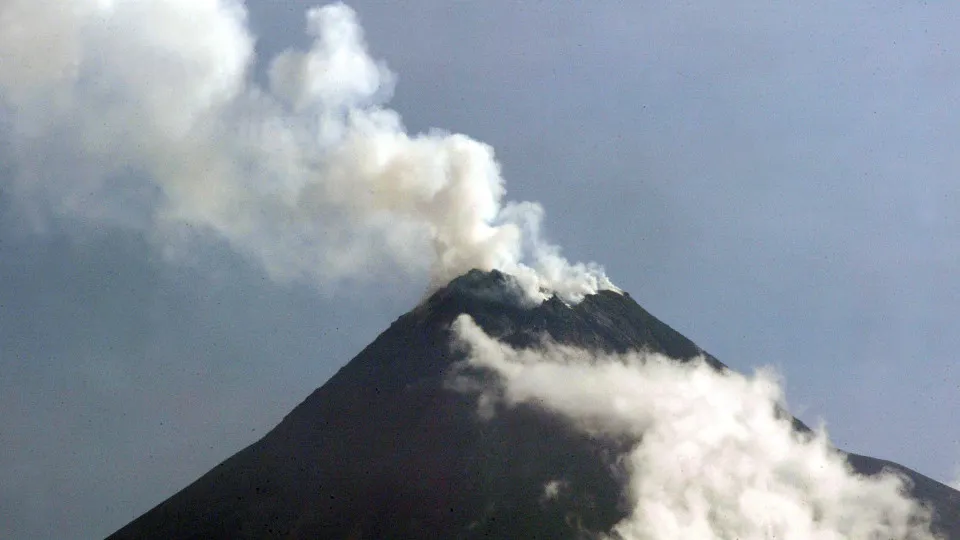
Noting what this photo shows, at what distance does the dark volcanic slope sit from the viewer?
152625 mm

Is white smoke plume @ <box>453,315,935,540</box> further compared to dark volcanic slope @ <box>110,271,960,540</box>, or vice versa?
white smoke plume @ <box>453,315,935,540</box>

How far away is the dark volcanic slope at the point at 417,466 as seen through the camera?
15262 cm

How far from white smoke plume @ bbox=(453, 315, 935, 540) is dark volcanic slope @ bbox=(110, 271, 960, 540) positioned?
128 inches

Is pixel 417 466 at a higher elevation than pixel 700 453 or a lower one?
higher

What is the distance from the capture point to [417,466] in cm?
16100

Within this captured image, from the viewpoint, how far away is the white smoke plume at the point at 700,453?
547 ft

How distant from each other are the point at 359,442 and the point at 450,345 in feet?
70.3

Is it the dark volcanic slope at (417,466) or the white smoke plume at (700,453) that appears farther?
the white smoke plume at (700,453)

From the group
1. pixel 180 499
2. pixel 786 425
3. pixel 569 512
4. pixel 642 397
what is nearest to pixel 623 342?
pixel 642 397

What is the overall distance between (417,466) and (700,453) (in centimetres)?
3829

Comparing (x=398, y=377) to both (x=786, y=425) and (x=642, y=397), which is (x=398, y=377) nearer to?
(x=642, y=397)

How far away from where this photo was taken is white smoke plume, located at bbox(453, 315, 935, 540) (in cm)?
16688

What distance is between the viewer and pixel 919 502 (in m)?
178

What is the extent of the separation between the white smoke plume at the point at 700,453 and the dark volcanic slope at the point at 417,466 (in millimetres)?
3257
